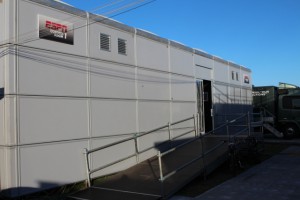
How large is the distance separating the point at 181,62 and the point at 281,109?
36.9 feet

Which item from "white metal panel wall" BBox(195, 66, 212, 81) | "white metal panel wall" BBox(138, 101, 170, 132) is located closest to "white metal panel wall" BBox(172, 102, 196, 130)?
"white metal panel wall" BBox(138, 101, 170, 132)

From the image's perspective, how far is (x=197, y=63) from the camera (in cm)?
1564

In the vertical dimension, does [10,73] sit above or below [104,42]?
below

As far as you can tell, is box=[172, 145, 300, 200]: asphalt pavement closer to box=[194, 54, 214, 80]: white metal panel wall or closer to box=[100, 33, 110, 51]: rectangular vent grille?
box=[100, 33, 110, 51]: rectangular vent grille

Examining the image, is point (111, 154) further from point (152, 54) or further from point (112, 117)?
point (152, 54)

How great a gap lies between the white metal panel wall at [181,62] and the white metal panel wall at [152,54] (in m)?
0.46

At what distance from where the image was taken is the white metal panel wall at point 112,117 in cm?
1016

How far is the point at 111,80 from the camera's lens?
10789mm

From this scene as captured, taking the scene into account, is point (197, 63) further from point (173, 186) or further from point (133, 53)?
point (173, 186)

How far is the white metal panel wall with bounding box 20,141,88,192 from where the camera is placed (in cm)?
827

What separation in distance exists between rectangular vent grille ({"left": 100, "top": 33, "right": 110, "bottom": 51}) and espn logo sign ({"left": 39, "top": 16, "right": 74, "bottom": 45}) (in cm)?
114

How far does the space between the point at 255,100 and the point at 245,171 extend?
14418 millimetres

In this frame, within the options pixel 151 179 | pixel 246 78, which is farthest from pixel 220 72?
pixel 151 179

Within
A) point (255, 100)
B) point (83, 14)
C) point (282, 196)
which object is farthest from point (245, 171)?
point (255, 100)
